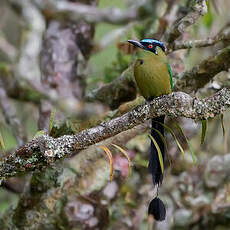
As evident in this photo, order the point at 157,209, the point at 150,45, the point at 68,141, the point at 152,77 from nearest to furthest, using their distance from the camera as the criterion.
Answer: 1. the point at 68,141
2. the point at 157,209
3. the point at 152,77
4. the point at 150,45

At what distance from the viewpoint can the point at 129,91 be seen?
3.34 meters

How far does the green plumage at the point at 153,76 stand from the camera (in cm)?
284

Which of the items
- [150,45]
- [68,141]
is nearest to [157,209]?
[68,141]

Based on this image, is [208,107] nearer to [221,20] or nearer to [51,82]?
[51,82]

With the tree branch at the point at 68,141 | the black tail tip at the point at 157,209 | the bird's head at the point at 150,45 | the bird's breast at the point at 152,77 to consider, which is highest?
the bird's head at the point at 150,45

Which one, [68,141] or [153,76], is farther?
[153,76]

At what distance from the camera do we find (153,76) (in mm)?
2861

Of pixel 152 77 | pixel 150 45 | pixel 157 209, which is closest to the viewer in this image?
pixel 157 209

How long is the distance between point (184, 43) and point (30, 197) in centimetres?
144

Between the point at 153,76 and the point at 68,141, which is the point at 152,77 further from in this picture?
the point at 68,141

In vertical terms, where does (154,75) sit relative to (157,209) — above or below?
above

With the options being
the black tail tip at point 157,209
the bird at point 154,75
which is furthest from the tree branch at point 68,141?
the bird at point 154,75

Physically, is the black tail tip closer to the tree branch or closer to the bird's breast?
the tree branch

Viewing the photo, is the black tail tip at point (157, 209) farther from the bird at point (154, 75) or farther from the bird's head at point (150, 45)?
the bird's head at point (150, 45)
